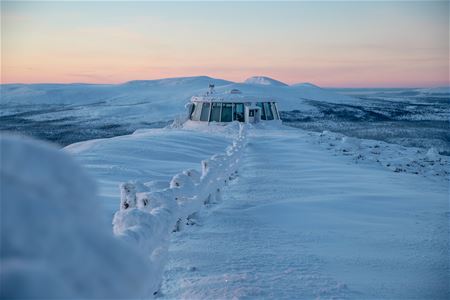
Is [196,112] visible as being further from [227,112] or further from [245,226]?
[245,226]

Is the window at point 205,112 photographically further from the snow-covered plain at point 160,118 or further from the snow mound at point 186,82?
the snow mound at point 186,82

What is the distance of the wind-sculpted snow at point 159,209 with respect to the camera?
2.97m

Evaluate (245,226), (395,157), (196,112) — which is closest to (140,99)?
(196,112)

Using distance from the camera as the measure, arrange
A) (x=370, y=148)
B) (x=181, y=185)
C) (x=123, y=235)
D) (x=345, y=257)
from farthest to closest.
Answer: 1. (x=370, y=148)
2. (x=181, y=185)
3. (x=345, y=257)
4. (x=123, y=235)

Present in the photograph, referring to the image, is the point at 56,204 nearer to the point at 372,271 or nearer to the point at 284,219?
the point at 372,271

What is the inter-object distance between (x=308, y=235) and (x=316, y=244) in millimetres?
340

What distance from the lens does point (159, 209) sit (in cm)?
384

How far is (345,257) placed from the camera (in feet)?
15.8

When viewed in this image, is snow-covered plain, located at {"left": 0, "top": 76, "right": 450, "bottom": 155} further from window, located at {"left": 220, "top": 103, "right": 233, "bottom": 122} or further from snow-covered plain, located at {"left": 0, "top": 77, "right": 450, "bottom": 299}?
snow-covered plain, located at {"left": 0, "top": 77, "right": 450, "bottom": 299}

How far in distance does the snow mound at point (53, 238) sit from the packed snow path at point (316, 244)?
8.64 feet

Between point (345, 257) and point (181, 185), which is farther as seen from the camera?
point (181, 185)

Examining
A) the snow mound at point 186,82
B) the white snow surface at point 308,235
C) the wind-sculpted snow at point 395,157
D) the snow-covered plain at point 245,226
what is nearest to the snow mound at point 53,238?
the snow-covered plain at point 245,226

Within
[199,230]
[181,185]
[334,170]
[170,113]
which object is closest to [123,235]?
[181,185]

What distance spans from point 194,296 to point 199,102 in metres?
26.5
